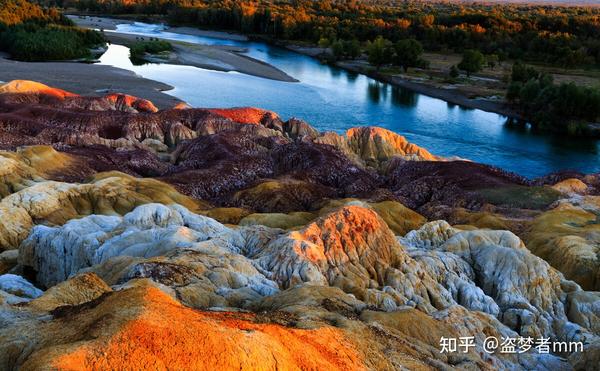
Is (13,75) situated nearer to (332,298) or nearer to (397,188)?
(397,188)

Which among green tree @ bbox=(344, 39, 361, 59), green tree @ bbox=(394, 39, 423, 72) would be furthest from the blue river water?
green tree @ bbox=(344, 39, 361, 59)

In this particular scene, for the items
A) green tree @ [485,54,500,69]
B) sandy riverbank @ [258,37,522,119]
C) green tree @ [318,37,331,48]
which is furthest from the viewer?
green tree @ [318,37,331,48]

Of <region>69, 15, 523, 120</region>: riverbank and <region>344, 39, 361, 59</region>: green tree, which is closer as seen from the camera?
<region>69, 15, 523, 120</region>: riverbank

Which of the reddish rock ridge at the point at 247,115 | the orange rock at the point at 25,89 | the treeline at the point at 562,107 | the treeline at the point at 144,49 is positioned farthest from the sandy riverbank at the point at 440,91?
the orange rock at the point at 25,89

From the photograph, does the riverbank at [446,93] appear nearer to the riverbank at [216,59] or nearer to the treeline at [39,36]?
the riverbank at [216,59]

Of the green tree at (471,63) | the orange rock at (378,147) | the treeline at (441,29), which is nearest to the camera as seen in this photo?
the orange rock at (378,147)

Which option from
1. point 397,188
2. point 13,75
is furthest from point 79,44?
point 397,188

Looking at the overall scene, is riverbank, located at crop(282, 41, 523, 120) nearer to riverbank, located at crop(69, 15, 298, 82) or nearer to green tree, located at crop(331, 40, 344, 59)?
green tree, located at crop(331, 40, 344, 59)

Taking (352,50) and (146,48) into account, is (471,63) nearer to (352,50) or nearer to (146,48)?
(352,50)
